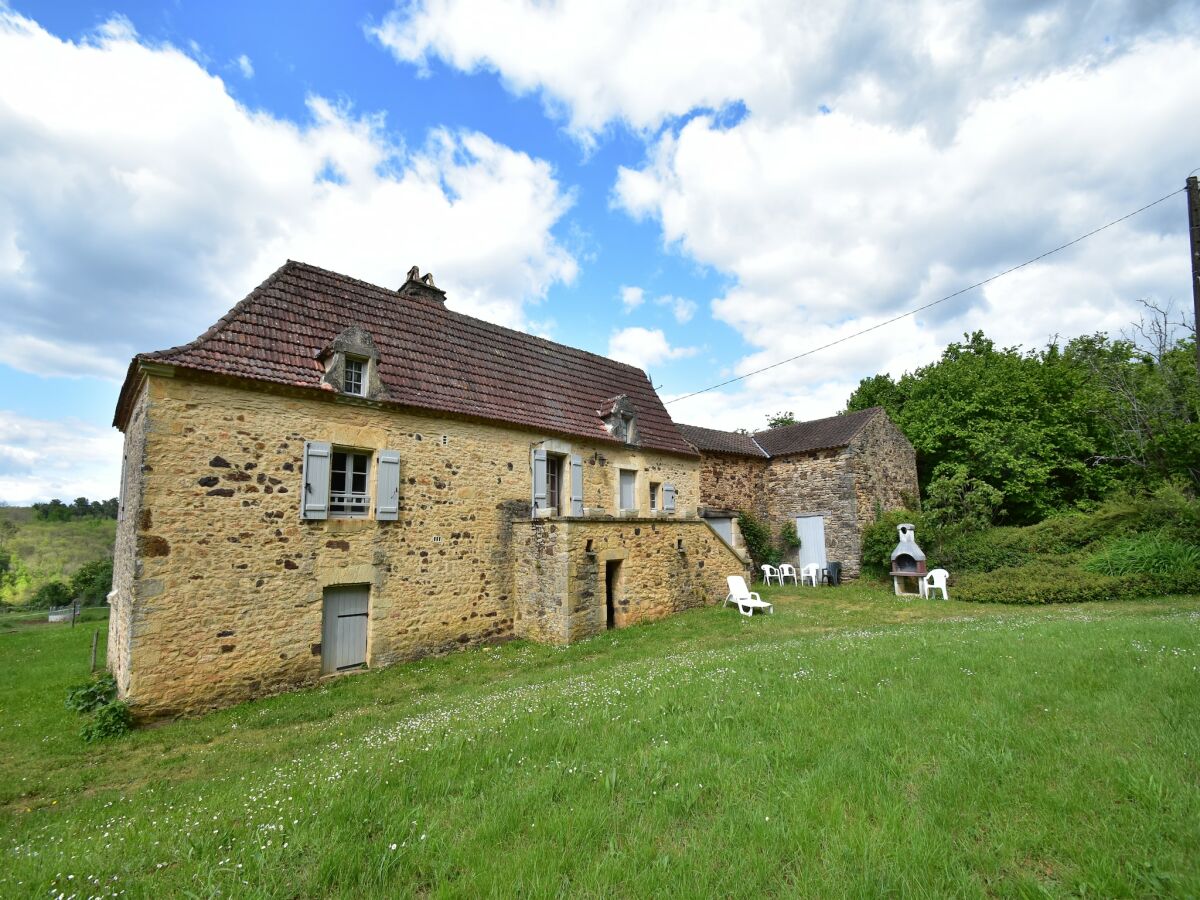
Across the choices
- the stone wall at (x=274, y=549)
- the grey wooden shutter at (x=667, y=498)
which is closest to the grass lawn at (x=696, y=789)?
the stone wall at (x=274, y=549)

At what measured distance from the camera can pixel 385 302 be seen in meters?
12.4

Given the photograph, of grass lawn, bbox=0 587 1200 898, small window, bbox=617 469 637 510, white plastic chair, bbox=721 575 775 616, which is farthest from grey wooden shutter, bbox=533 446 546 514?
grass lawn, bbox=0 587 1200 898

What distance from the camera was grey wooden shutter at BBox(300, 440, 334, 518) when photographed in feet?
31.2

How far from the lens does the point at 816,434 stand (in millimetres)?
21516

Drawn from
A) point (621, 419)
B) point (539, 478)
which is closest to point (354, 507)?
point (539, 478)

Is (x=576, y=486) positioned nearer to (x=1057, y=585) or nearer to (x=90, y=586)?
(x=1057, y=585)

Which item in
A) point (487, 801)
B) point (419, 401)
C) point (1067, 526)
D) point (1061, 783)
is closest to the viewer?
point (1061, 783)

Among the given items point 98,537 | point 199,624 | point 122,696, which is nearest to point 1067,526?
point 199,624

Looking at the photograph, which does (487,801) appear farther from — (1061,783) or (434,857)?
(1061,783)

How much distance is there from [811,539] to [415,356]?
16234mm

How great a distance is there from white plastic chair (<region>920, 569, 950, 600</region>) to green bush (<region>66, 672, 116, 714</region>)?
19475 millimetres

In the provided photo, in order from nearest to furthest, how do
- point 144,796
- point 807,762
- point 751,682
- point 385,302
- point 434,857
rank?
point 434,857 < point 807,762 < point 144,796 < point 751,682 < point 385,302

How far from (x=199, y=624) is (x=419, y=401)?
546cm

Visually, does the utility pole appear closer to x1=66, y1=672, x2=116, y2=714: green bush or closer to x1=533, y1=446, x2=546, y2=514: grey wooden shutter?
x1=533, y1=446, x2=546, y2=514: grey wooden shutter
